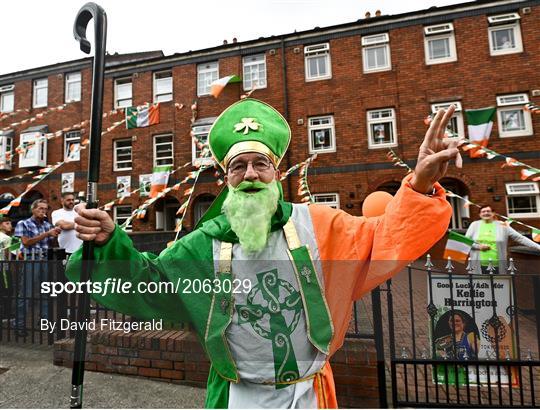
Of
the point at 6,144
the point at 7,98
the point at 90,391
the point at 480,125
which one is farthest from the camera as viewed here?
the point at 7,98

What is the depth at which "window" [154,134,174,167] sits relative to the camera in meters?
14.4

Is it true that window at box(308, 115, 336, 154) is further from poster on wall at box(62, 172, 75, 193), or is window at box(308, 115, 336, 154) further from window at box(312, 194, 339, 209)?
poster on wall at box(62, 172, 75, 193)

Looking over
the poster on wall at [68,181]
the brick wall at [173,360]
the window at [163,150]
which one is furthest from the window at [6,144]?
the brick wall at [173,360]

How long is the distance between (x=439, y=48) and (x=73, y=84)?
16768 mm

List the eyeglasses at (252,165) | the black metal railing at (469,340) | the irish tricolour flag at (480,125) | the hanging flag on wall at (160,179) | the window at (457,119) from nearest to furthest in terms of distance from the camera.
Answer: the eyeglasses at (252,165)
the black metal railing at (469,340)
the irish tricolour flag at (480,125)
the window at (457,119)
the hanging flag on wall at (160,179)

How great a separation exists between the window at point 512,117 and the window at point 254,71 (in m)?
8.97

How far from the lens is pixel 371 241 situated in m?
1.48

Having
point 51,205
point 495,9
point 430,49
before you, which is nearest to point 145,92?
point 51,205

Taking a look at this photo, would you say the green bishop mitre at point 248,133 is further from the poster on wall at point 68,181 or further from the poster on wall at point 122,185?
the poster on wall at point 68,181

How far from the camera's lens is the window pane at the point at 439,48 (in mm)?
12016

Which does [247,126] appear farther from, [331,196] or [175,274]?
[331,196]

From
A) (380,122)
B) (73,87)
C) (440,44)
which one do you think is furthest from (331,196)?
(73,87)

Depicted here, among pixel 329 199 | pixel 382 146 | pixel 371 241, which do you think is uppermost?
pixel 382 146

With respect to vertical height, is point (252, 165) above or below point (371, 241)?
above
